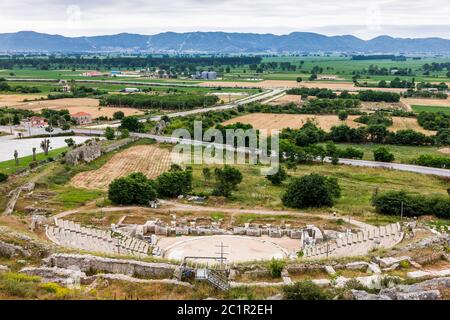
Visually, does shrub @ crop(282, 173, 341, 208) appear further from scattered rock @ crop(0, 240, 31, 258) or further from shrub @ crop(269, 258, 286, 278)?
scattered rock @ crop(0, 240, 31, 258)

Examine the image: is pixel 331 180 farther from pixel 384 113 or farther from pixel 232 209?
pixel 384 113

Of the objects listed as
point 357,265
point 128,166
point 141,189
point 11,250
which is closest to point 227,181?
point 141,189

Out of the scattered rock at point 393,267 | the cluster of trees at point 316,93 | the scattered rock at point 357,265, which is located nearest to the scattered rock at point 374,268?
the scattered rock at point 357,265

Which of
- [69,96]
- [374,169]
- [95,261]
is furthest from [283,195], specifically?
[69,96]

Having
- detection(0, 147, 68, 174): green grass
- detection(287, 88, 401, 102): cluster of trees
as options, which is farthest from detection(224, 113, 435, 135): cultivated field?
detection(0, 147, 68, 174): green grass

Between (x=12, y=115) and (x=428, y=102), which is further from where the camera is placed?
(x=428, y=102)

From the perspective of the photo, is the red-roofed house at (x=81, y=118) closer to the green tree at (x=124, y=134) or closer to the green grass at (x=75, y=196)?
the green tree at (x=124, y=134)

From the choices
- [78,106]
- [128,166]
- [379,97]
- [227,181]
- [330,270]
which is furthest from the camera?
[379,97]

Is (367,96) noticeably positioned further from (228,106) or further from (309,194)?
(309,194)
